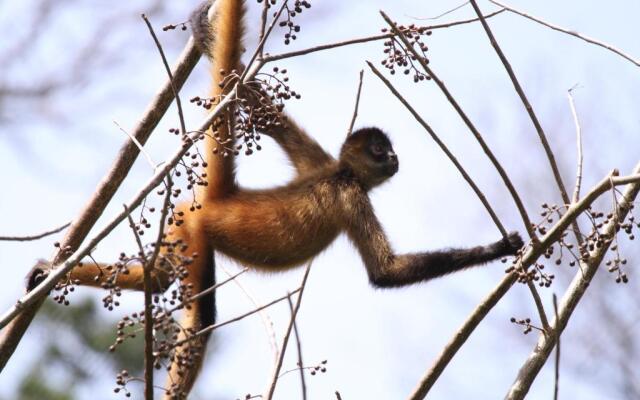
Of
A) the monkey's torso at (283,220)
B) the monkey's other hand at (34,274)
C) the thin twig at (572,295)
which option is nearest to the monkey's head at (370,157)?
the monkey's torso at (283,220)

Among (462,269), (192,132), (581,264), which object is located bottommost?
(192,132)

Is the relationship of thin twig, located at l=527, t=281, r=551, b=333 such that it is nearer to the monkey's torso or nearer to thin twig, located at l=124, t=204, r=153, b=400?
thin twig, located at l=124, t=204, r=153, b=400

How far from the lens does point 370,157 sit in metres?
7.80

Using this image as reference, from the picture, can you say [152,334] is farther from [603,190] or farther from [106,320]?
[106,320]

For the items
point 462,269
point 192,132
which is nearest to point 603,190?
point 192,132

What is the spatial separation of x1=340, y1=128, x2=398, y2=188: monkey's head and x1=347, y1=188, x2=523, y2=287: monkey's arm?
30 cm

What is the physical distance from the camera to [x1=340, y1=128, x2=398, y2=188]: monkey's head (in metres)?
7.72

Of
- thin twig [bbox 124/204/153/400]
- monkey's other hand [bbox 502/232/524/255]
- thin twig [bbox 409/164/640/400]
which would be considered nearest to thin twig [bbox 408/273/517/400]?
thin twig [bbox 409/164/640/400]

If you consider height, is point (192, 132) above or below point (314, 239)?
below

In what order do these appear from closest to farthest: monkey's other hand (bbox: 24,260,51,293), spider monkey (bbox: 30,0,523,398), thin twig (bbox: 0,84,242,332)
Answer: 1. thin twig (bbox: 0,84,242,332)
2. monkey's other hand (bbox: 24,260,51,293)
3. spider monkey (bbox: 30,0,523,398)

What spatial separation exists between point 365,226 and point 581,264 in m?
3.09

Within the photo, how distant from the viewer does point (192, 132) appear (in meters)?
3.77

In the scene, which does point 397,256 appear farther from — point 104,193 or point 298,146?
point 104,193

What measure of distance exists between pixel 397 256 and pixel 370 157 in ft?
3.60
